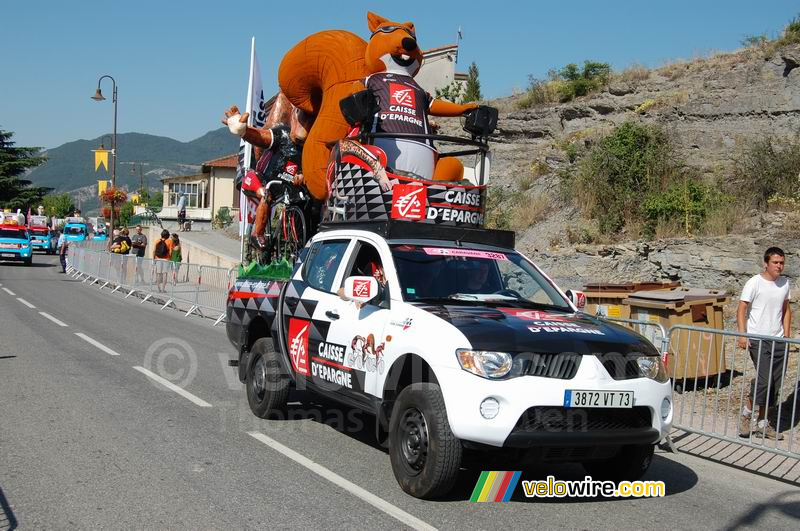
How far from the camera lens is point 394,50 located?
1114 cm

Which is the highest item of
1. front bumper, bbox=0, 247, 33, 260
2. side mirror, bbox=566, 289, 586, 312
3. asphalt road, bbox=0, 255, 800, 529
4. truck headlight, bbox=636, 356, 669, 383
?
side mirror, bbox=566, 289, 586, 312

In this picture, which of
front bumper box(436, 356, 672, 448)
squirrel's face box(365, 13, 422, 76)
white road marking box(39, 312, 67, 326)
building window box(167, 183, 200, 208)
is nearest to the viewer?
front bumper box(436, 356, 672, 448)

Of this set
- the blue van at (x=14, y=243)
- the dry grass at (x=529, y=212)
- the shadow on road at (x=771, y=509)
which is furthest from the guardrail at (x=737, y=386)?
the blue van at (x=14, y=243)

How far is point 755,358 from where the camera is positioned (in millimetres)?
7562

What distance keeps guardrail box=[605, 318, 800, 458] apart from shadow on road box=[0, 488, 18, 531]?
5569 millimetres

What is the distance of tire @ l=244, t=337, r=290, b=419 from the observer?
25.0ft

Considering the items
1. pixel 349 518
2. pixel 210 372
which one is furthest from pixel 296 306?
pixel 210 372

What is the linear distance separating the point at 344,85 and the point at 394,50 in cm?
122

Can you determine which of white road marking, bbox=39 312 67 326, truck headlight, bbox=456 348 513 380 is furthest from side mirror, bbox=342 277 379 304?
white road marking, bbox=39 312 67 326

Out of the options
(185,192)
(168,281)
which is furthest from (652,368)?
(185,192)

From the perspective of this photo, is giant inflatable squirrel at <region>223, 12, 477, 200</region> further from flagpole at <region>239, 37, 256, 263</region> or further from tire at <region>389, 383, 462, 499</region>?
tire at <region>389, 383, 462, 499</region>

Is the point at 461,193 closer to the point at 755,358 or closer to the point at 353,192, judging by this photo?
the point at 353,192

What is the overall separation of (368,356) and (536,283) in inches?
65.2

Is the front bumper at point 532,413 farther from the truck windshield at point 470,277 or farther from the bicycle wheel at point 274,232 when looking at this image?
the bicycle wheel at point 274,232
